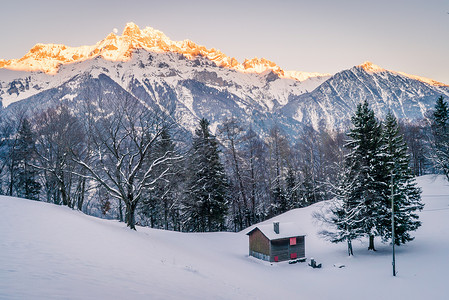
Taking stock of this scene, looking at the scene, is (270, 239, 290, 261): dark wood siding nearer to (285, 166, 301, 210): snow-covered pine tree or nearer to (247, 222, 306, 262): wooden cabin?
(247, 222, 306, 262): wooden cabin

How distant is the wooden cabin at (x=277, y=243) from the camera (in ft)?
87.6

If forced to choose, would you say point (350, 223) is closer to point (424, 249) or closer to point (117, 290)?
point (424, 249)

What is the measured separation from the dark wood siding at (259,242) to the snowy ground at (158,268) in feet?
5.93

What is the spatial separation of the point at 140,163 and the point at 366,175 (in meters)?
20.4

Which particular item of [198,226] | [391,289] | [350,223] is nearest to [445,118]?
[350,223]

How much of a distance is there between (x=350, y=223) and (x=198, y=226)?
836 inches

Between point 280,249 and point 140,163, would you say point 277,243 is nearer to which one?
point 280,249

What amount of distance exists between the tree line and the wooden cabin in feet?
23.0

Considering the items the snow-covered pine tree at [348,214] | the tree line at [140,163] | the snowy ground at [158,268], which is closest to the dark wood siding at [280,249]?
the snowy ground at [158,268]

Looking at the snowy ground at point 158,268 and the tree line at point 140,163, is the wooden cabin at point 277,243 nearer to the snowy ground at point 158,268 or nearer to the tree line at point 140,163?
the snowy ground at point 158,268

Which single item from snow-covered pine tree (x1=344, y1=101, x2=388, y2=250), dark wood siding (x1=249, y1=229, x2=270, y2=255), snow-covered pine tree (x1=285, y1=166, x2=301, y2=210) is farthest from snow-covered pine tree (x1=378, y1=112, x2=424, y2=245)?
snow-covered pine tree (x1=285, y1=166, x2=301, y2=210)

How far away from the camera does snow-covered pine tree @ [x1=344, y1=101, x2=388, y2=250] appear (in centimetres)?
2414

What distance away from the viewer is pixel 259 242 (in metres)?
27.9

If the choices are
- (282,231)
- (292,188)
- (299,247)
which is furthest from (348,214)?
(292,188)
